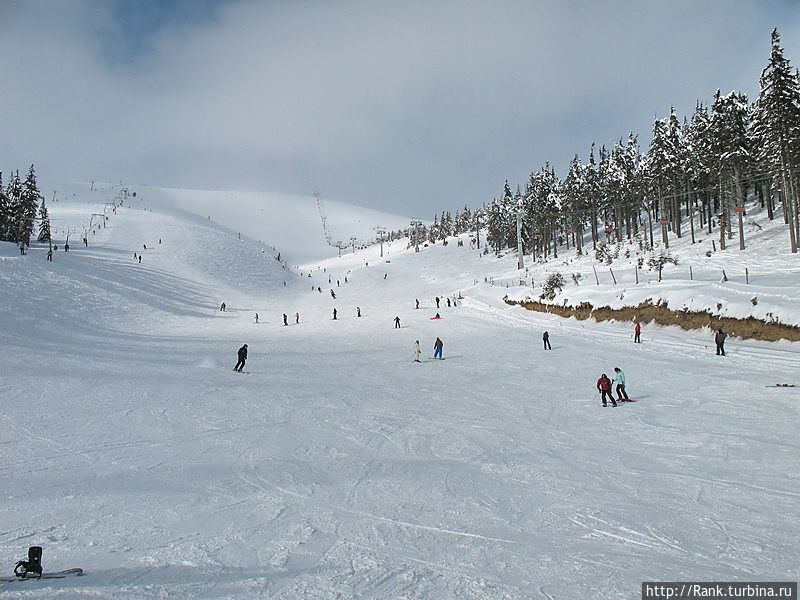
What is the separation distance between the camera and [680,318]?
26609 millimetres

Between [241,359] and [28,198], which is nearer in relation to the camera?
[241,359]

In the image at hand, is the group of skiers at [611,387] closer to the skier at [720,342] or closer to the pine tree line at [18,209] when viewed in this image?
the skier at [720,342]

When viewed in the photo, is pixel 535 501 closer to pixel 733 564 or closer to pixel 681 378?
pixel 733 564

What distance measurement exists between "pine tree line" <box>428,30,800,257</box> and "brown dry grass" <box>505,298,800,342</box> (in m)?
18.7

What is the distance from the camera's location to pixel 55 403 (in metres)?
13.7

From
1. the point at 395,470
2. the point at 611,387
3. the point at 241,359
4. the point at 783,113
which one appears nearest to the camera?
the point at 395,470

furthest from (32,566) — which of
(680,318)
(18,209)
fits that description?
(18,209)

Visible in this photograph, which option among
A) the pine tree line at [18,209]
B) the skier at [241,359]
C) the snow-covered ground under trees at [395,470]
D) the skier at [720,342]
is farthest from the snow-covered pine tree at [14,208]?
the skier at [720,342]

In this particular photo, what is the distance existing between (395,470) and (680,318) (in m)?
24.2

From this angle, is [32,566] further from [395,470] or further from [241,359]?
[241,359]

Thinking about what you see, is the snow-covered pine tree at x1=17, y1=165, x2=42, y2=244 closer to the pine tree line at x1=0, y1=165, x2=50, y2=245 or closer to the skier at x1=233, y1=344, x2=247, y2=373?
the pine tree line at x1=0, y1=165, x2=50, y2=245

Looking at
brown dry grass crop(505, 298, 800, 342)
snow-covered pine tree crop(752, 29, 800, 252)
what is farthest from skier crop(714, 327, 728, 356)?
snow-covered pine tree crop(752, 29, 800, 252)

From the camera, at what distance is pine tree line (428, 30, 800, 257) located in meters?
37.4

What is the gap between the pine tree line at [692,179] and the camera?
37.4m
